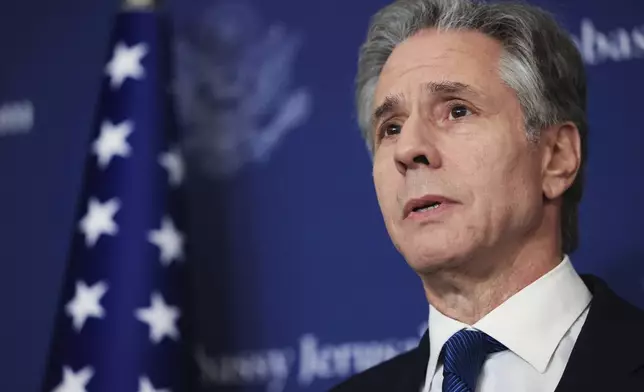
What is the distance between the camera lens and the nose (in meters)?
1.78

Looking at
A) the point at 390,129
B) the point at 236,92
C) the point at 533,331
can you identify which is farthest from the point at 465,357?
the point at 236,92

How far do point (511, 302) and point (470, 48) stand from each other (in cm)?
47

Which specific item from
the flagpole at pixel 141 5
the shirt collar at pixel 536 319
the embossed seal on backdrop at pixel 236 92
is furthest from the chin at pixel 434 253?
the flagpole at pixel 141 5

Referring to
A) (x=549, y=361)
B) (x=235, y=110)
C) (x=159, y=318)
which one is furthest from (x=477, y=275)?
(x=235, y=110)

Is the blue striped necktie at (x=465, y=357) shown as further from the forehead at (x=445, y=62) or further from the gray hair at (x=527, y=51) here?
the forehead at (x=445, y=62)

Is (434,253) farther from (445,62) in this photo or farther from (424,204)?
(445,62)

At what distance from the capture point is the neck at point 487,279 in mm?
1828

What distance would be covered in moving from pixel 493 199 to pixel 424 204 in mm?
120

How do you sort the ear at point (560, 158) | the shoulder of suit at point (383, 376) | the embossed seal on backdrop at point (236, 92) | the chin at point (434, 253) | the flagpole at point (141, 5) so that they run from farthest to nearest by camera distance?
the embossed seal on backdrop at point (236, 92) < the flagpole at point (141, 5) < the shoulder of suit at point (383, 376) < the ear at point (560, 158) < the chin at point (434, 253)

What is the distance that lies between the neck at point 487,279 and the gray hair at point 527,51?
0.16 meters

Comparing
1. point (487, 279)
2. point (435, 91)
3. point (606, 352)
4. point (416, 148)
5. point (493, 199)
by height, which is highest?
point (435, 91)

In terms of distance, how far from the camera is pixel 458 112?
1850 mm

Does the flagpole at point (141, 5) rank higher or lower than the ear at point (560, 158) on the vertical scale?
higher

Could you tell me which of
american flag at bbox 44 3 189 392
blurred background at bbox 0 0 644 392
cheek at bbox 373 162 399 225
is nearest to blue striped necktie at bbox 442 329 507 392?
cheek at bbox 373 162 399 225
